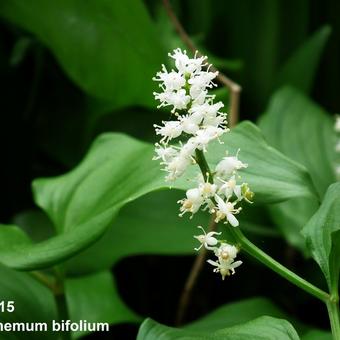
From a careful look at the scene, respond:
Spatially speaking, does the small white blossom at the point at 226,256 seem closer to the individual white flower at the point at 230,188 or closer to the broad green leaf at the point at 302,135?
the individual white flower at the point at 230,188

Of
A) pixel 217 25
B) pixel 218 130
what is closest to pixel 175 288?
pixel 217 25

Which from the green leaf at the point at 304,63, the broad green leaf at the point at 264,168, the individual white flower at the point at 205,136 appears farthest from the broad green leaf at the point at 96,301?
the green leaf at the point at 304,63

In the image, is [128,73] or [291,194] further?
[128,73]

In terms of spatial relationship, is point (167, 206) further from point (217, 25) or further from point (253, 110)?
point (217, 25)

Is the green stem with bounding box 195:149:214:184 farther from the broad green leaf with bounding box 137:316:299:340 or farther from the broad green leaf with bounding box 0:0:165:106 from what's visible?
the broad green leaf with bounding box 0:0:165:106

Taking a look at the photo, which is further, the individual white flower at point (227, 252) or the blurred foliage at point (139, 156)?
the blurred foliage at point (139, 156)

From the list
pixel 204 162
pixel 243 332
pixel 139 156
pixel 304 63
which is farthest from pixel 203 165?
pixel 304 63

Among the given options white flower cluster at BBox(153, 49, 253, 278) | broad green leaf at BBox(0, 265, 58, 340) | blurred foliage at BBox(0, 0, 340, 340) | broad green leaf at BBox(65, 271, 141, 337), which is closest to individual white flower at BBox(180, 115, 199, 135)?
white flower cluster at BBox(153, 49, 253, 278)
